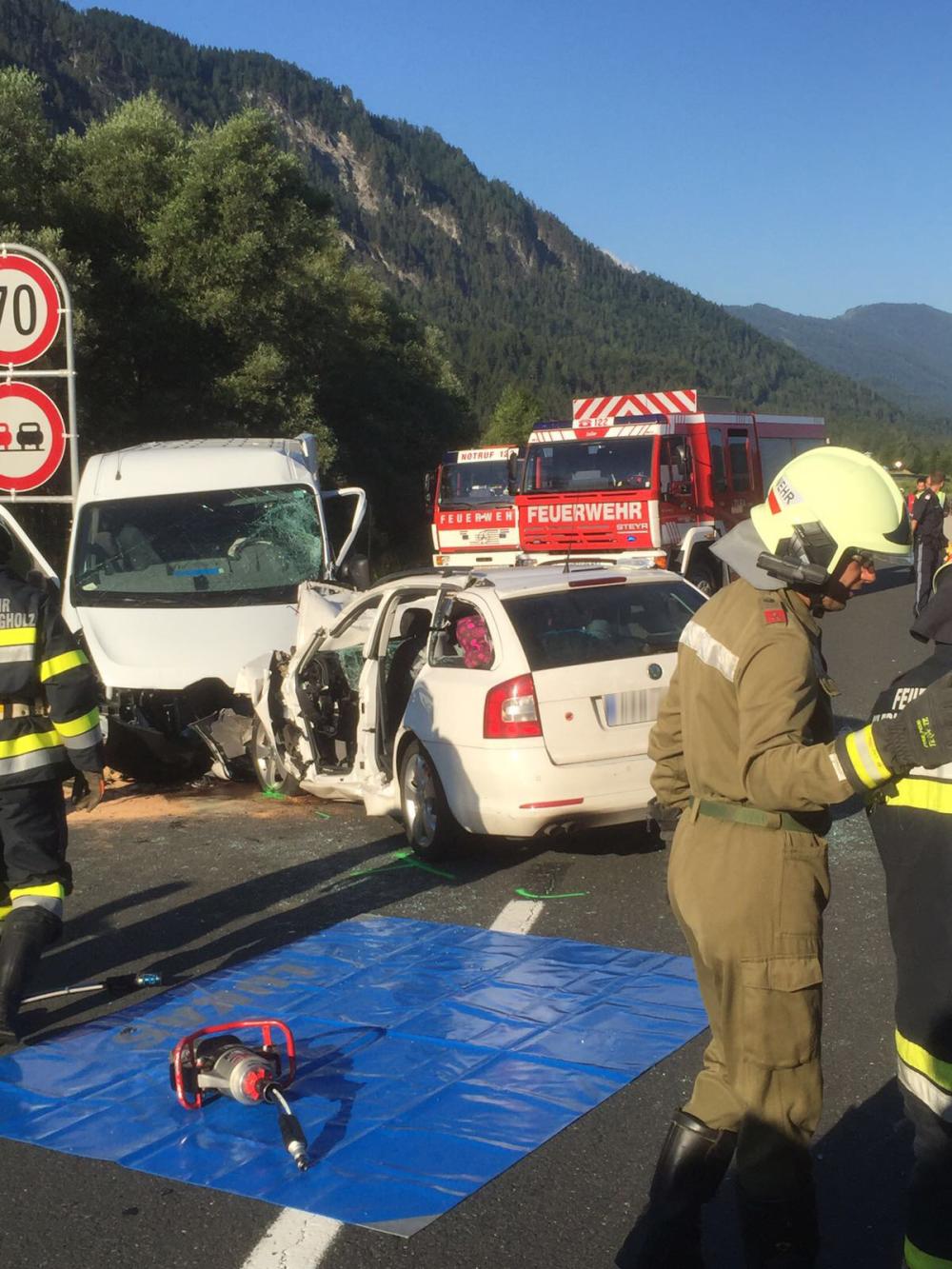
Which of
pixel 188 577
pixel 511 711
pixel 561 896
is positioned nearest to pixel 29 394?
pixel 188 577

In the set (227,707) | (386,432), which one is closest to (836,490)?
(227,707)

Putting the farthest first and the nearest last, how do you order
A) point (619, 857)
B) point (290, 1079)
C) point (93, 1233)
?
point (619, 857)
point (290, 1079)
point (93, 1233)

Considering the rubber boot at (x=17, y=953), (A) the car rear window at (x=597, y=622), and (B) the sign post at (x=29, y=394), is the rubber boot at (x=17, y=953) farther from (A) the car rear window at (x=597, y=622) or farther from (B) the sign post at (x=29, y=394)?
(B) the sign post at (x=29, y=394)

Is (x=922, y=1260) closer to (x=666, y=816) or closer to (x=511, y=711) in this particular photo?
(x=666, y=816)

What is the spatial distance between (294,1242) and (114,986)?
7.38 ft

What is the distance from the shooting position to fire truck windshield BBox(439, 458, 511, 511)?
25734mm

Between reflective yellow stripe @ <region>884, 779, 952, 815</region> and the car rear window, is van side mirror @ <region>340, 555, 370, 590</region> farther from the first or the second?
reflective yellow stripe @ <region>884, 779, 952, 815</region>

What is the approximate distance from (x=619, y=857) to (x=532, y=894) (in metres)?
0.84

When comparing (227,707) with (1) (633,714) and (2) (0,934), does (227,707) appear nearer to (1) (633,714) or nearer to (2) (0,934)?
(1) (633,714)

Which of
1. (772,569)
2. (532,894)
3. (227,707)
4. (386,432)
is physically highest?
(386,432)

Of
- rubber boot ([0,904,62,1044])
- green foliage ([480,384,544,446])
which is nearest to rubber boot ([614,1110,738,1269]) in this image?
rubber boot ([0,904,62,1044])

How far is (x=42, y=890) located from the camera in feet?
18.0

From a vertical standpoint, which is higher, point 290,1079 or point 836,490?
point 836,490

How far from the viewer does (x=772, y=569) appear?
9.98 feet
